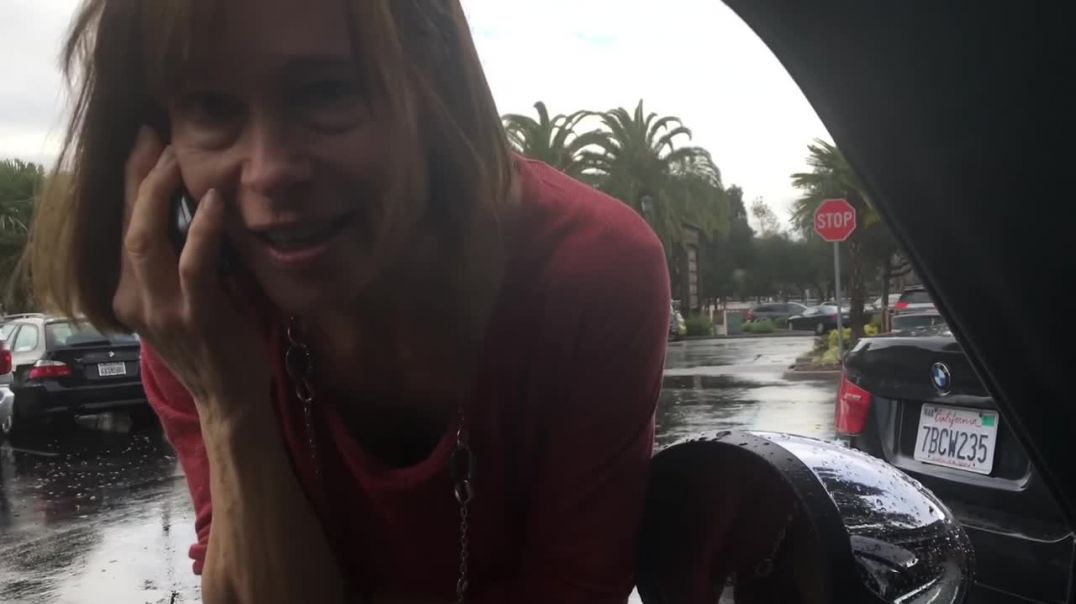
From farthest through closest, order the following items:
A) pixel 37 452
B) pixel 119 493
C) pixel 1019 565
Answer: pixel 37 452 → pixel 119 493 → pixel 1019 565

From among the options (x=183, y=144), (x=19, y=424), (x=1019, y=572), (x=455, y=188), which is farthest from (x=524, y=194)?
(x=19, y=424)

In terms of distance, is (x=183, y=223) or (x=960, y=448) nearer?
(x=183, y=223)

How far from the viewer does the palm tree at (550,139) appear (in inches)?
55.3

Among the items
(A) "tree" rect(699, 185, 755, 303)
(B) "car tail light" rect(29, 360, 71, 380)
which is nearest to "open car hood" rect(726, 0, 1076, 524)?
(A) "tree" rect(699, 185, 755, 303)

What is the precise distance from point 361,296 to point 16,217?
581 mm

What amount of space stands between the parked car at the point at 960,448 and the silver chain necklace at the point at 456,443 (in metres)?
1.59

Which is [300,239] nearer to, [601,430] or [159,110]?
[159,110]

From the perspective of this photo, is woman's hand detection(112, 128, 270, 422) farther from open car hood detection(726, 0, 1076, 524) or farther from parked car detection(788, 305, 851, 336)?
parked car detection(788, 305, 851, 336)

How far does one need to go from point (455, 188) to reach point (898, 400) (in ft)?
9.33

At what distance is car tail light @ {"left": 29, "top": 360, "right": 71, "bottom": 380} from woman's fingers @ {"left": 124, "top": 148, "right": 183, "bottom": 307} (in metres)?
11.7

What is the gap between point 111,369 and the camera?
39.0ft

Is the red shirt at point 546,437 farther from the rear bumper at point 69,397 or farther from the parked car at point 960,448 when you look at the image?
the rear bumper at point 69,397

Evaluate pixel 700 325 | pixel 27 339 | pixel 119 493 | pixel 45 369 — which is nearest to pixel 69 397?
pixel 45 369

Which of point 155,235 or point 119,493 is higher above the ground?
point 155,235
